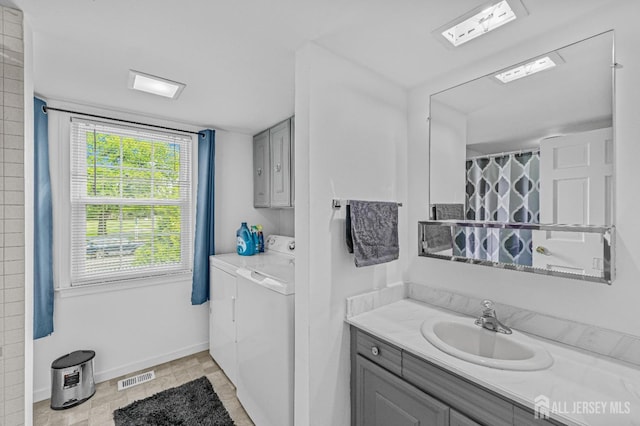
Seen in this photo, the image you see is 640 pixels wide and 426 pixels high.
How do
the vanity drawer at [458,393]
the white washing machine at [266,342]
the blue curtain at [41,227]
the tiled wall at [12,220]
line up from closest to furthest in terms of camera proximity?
the vanity drawer at [458,393], the tiled wall at [12,220], the white washing machine at [266,342], the blue curtain at [41,227]

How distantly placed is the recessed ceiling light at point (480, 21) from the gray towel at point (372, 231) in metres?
0.90

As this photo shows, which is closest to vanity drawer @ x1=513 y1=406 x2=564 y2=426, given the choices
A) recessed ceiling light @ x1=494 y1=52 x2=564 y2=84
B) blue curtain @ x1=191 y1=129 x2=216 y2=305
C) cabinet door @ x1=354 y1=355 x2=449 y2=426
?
cabinet door @ x1=354 y1=355 x2=449 y2=426

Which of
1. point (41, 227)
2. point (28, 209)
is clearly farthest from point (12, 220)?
point (41, 227)

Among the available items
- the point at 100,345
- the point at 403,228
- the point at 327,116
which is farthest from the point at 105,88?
the point at 403,228

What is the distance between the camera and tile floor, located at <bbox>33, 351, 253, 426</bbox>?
1939 mm

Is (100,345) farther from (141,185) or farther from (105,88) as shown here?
(105,88)

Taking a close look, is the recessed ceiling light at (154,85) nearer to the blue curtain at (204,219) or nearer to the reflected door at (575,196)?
the blue curtain at (204,219)

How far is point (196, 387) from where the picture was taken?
2268mm

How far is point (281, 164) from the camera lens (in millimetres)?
2611

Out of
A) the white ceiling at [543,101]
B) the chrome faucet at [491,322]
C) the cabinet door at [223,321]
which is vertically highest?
the white ceiling at [543,101]

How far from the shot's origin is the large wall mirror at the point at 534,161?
1175mm

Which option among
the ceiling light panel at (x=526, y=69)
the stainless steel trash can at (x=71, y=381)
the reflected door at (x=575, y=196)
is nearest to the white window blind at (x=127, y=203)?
the stainless steel trash can at (x=71, y=381)

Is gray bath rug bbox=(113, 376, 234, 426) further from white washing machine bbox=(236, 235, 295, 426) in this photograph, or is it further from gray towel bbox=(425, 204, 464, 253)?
gray towel bbox=(425, 204, 464, 253)

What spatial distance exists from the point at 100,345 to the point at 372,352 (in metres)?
2.34
